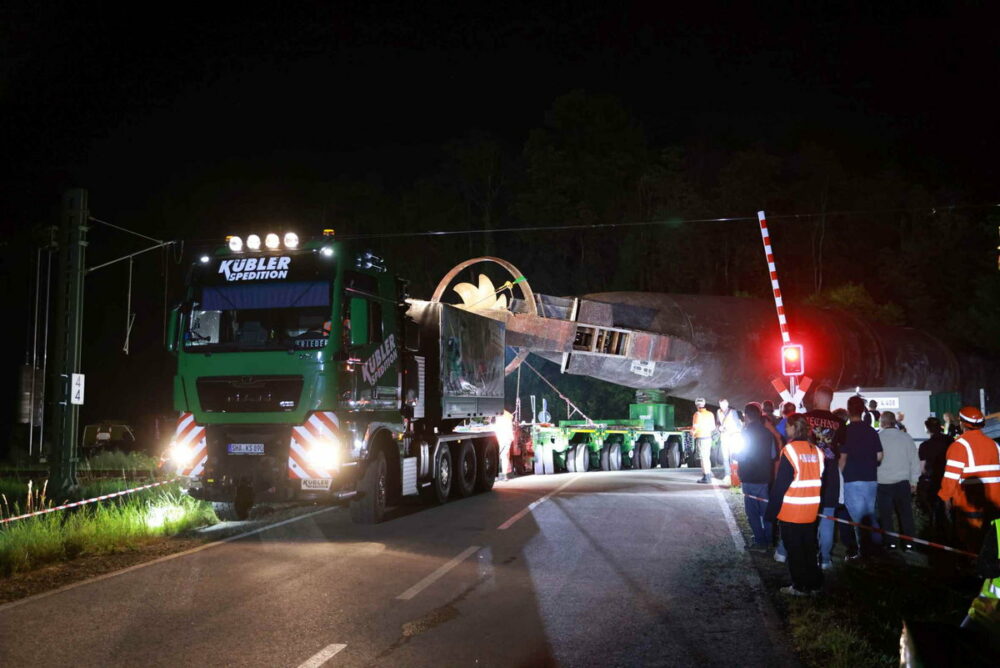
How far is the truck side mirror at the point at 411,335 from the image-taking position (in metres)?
12.5

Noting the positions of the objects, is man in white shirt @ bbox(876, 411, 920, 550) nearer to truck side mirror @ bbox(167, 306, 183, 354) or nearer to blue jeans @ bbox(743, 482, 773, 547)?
blue jeans @ bbox(743, 482, 773, 547)

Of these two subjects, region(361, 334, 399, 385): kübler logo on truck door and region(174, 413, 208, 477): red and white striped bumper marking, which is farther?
region(361, 334, 399, 385): kübler logo on truck door

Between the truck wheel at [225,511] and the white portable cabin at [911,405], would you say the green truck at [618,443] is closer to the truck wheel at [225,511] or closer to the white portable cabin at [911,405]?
the white portable cabin at [911,405]

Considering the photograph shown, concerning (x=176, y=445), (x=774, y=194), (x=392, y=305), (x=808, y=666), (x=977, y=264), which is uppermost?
(x=774, y=194)

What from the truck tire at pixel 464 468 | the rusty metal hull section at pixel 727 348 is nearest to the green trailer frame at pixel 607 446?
the rusty metal hull section at pixel 727 348

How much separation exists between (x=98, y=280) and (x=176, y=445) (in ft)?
129

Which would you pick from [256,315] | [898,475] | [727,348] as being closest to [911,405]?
[727,348]

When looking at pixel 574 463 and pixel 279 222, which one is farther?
pixel 279 222

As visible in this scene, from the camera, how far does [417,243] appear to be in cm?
5250

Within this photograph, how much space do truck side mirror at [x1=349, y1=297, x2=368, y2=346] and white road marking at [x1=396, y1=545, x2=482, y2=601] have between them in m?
2.99

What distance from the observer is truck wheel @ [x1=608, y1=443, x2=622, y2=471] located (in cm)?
2439

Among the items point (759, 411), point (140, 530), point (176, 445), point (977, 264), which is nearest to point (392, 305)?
point (176, 445)

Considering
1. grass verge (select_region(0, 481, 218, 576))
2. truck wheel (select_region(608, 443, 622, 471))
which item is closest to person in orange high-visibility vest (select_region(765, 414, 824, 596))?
grass verge (select_region(0, 481, 218, 576))

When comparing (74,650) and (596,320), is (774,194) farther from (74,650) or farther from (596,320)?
(74,650)
